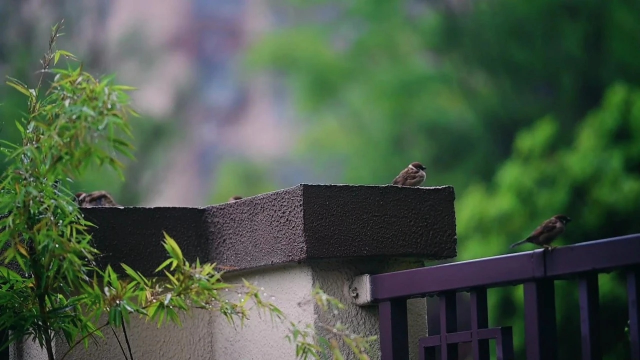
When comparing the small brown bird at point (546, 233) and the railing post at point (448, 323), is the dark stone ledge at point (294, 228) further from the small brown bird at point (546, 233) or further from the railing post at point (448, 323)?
the small brown bird at point (546, 233)

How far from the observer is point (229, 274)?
2.87 metres

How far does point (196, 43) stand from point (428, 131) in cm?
1346

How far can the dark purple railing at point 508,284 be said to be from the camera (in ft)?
5.89

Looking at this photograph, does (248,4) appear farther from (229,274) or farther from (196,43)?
(229,274)

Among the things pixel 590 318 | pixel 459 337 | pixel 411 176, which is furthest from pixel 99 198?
pixel 590 318

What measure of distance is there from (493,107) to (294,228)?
1201 cm

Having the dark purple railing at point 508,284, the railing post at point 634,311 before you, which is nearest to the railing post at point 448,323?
the dark purple railing at point 508,284

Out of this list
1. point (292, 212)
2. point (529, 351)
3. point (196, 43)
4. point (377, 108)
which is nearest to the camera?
point (529, 351)

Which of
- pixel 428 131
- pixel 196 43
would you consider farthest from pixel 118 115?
pixel 196 43

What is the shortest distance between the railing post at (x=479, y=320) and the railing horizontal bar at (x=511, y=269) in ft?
0.10

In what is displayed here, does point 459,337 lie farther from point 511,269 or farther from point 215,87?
point 215,87

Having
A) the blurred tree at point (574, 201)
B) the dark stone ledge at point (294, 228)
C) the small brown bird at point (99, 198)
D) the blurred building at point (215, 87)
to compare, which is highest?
the blurred building at point (215, 87)

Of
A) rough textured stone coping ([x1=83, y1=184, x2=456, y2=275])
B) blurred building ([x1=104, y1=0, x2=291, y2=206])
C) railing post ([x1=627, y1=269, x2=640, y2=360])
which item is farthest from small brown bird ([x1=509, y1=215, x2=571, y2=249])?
blurred building ([x1=104, y1=0, x2=291, y2=206])

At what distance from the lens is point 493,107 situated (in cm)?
1410
